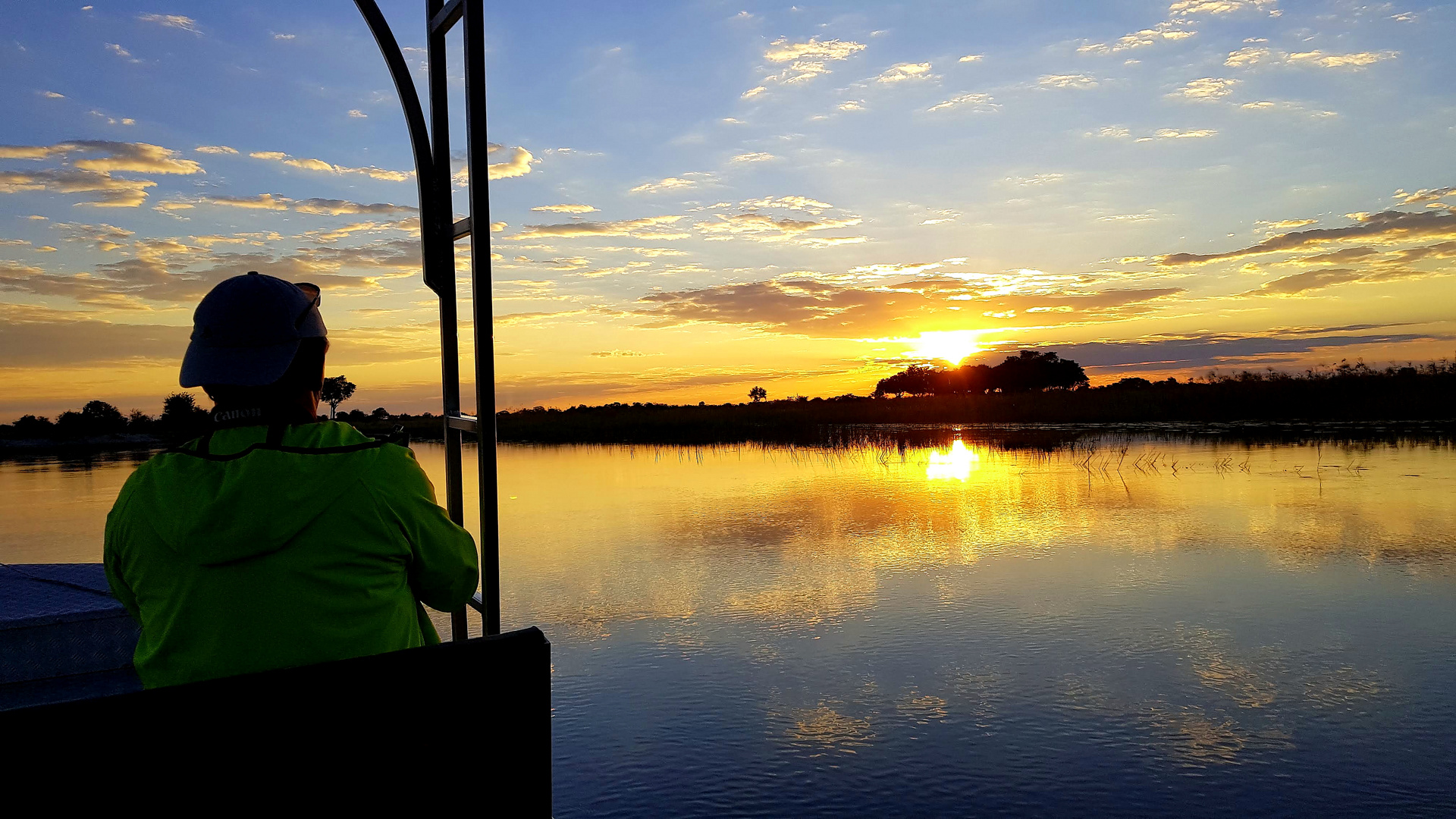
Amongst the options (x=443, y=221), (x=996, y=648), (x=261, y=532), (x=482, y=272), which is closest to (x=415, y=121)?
(x=443, y=221)

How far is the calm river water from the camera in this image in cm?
347

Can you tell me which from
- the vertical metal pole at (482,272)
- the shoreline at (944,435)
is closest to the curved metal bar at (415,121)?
the vertical metal pole at (482,272)

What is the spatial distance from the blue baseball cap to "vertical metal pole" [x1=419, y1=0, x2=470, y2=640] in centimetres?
134

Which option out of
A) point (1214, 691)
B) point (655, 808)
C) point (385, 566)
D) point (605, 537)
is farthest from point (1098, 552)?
point (385, 566)

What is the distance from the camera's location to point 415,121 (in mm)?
3199

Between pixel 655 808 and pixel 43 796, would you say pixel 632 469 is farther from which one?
pixel 43 796

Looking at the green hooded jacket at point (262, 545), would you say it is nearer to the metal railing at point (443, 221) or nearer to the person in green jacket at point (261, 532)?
the person in green jacket at point (261, 532)

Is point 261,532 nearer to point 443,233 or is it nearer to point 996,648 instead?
point 443,233

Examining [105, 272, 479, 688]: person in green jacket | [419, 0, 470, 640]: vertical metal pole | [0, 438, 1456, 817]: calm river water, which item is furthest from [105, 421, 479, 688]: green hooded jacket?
[419, 0, 470, 640]: vertical metal pole

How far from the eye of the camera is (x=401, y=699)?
162cm

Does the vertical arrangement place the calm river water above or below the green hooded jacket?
below

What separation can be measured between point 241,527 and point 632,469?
589 inches

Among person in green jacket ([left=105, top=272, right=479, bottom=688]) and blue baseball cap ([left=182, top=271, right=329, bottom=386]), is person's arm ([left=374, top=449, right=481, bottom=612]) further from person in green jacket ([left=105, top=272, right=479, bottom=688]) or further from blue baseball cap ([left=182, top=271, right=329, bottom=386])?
blue baseball cap ([left=182, top=271, right=329, bottom=386])

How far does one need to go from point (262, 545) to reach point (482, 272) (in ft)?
4.21
